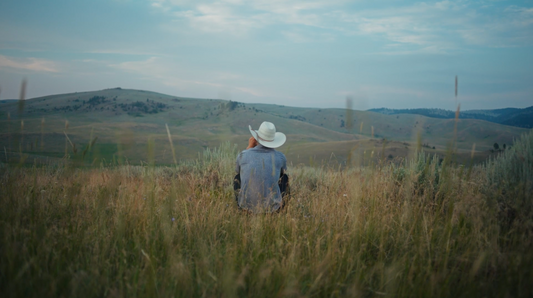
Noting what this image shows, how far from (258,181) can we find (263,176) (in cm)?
11

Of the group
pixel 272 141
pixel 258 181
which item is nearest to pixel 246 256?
pixel 258 181

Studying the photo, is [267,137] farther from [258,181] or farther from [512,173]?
[512,173]

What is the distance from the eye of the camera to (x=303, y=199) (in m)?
5.66

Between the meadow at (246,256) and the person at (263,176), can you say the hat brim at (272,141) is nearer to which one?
the person at (263,176)

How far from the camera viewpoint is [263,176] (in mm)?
4465

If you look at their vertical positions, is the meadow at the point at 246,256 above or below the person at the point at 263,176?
below

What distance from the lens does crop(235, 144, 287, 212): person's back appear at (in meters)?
4.31

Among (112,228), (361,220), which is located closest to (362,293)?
(361,220)

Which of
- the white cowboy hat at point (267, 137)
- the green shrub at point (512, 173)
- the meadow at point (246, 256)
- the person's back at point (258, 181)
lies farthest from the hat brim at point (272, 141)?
the green shrub at point (512, 173)

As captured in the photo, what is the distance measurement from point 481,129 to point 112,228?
91044 millimetres

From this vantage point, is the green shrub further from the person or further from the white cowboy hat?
the white cowboy hat

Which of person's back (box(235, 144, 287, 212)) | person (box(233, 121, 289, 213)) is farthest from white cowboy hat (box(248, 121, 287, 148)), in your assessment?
person's back (box(235, 144, 287, 212))

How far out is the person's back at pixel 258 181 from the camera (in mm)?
4309

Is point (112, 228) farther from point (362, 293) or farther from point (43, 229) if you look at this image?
point (362, 293)
